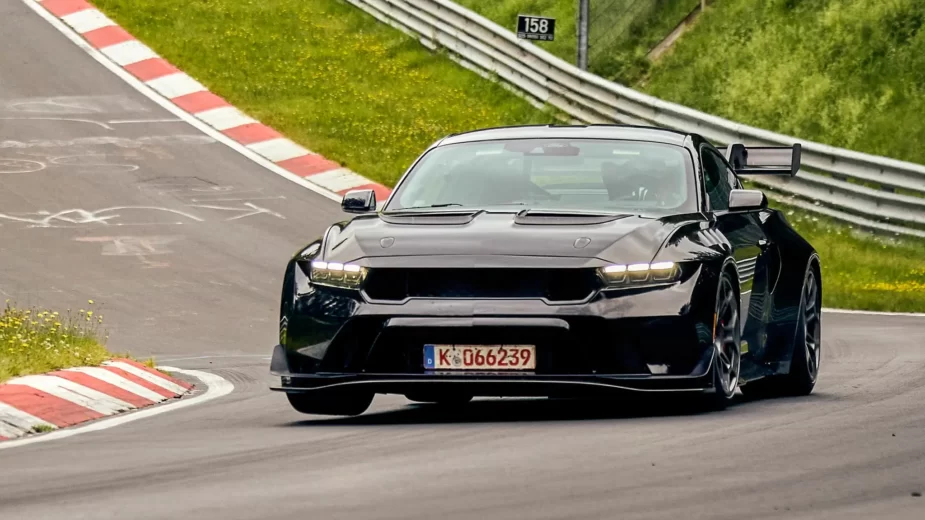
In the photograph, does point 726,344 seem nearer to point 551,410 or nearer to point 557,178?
point 551,410

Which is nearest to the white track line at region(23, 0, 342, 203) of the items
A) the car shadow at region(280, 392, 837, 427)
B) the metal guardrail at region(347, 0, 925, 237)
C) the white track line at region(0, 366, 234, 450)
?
the metal guardrail at region(347, 0, 925, 237)

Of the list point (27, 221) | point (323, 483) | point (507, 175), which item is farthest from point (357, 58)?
point (323, 483)

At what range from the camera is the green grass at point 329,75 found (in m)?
26.2

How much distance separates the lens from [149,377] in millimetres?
11211

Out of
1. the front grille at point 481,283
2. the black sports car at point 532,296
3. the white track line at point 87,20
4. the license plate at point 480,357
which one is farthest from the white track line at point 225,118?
the license plate at point 480,357

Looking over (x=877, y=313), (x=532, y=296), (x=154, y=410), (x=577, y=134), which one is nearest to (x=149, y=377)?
(x=154, y=410)

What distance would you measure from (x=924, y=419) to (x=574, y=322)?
5.12 ft

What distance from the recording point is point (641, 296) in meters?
8.69

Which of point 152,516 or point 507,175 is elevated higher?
point 507,175

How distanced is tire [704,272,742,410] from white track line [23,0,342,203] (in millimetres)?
13408

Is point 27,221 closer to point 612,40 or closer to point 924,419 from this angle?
point 612,40

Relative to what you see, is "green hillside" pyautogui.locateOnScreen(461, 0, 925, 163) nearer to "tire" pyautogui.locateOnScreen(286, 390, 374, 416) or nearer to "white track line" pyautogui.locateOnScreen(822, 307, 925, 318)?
"white track line" pyautogui.locateOnScreen(822, 307, 925, 318)

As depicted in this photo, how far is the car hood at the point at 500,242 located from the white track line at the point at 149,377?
7.42ft

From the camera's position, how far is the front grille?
8.70m
